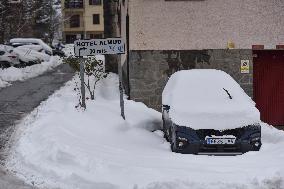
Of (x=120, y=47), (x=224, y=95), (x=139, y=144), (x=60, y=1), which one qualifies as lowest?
(x=139, y=144)

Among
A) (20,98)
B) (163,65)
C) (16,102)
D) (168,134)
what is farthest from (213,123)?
(20,98)

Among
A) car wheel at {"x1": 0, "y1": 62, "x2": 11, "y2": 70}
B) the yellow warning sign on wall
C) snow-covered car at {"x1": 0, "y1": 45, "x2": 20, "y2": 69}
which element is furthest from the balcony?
the yellow warning sign on wall

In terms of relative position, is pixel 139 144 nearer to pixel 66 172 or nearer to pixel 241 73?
pixel 66 172

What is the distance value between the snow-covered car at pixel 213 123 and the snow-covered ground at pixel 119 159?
224 millimetres

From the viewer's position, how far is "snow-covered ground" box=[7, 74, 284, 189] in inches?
271

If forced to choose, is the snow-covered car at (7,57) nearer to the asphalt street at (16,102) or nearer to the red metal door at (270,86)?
the asphalt street at (16,102)

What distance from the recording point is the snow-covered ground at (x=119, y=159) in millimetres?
6891

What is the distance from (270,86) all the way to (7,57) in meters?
17.4

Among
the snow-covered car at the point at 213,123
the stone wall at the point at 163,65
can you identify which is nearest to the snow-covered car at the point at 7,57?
the stone wall at the point at 163,65

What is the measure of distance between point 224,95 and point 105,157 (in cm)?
278

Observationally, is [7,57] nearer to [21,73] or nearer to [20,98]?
[21,73]

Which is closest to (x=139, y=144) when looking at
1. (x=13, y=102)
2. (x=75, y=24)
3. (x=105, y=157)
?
(x=105, y=157)

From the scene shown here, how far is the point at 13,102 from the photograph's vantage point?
15.3 metres

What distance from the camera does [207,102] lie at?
30.2 ft
